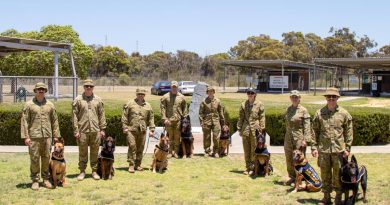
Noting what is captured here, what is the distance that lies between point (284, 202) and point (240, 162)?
3605mm

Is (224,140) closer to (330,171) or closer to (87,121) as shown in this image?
(87,121)

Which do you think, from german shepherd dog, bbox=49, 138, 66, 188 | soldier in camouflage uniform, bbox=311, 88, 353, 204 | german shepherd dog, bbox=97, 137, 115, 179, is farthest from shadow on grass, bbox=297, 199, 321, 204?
german shepherd dog, bbox=49, 138, 66, 188

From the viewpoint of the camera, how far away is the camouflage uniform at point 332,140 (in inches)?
272

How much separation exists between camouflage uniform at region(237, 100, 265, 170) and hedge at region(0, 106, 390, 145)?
4.33 m

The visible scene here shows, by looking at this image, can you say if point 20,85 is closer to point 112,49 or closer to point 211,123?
point 211,123

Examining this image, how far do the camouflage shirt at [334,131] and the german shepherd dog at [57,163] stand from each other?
4.02 meters

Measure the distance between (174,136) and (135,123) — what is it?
2271 mm

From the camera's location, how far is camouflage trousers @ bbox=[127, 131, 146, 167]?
30.9 ft

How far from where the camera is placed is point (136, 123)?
934 centimetres

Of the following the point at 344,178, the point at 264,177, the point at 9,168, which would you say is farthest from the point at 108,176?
the point at 344,178

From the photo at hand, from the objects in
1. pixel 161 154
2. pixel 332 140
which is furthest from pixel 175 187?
pixel 332 140

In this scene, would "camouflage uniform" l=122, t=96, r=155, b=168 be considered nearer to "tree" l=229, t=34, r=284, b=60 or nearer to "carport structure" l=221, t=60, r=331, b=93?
"carport structure" l=221, t=60, r=331, b=93

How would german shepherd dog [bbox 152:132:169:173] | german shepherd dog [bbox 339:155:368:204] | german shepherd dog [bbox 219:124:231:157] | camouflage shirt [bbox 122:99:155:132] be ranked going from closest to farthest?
german shepherd dog [bbox 339:155:368:204] < camouflage shirt [bbox 122:99:155:132] < german shepherd dog [bbox 152:132:169:173] < german shepherd dog [bbox 219:124:231:157]

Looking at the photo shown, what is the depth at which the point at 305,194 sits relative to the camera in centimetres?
784
